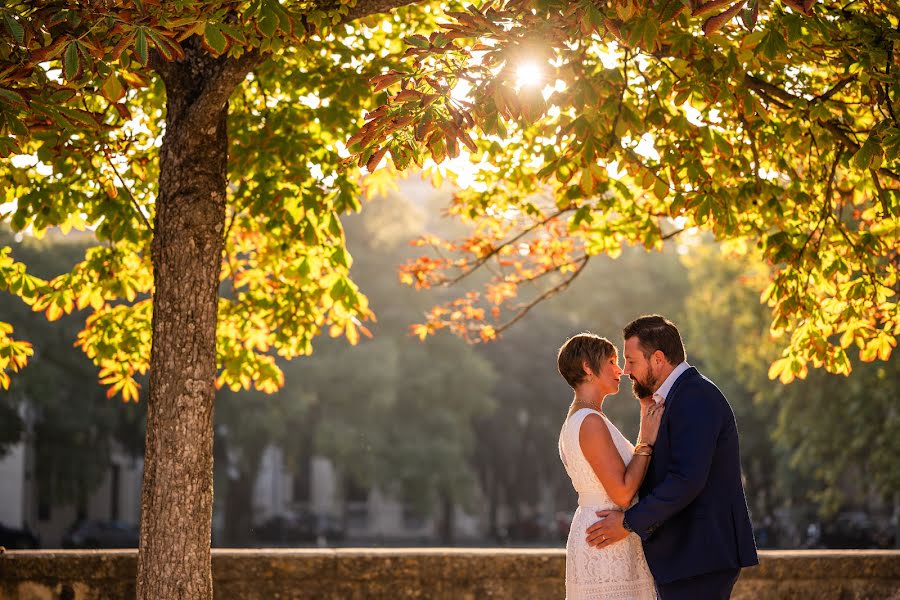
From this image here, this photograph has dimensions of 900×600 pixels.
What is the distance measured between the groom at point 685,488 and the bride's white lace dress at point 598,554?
0.42ft

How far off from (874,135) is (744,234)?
9.82ft

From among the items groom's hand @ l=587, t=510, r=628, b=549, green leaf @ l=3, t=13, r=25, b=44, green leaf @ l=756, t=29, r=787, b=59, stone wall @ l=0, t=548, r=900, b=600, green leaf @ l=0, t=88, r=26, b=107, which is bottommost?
stone wall @ l=0, t=548, r=900, b=600

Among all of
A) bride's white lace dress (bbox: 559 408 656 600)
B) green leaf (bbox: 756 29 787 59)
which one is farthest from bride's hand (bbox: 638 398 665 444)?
green leaf (bbox: 756 29 787 59)

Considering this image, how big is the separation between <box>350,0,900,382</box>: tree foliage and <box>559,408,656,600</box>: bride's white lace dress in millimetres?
1363

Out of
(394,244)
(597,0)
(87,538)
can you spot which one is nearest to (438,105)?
(597,0)

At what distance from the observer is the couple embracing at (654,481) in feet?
16.8

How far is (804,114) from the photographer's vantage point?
693 centimetres

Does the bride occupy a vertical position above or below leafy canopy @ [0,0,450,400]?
below

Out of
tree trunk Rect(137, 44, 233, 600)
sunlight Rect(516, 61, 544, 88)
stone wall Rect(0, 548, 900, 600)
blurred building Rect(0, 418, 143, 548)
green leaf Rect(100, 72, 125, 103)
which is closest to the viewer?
sunlight Rect(516, 61, 544, 88)

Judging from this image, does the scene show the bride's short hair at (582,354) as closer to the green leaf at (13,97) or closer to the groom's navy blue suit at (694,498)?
the groom's navy blue suit at (694,498)

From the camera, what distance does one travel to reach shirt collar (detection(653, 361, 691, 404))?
5.25 metres

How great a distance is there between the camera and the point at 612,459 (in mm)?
5367

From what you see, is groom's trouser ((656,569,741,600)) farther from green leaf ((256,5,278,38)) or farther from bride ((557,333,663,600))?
green leaf ((256,5,278,38))

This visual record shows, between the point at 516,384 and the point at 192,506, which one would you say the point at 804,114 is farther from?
the point at 516,384
